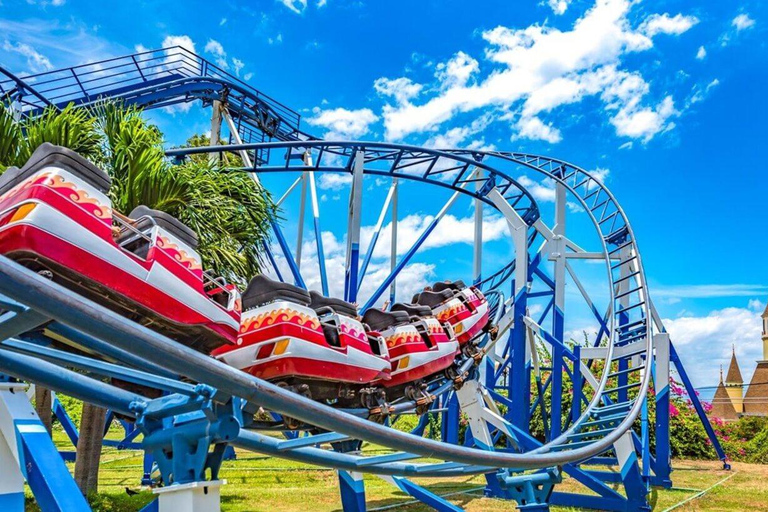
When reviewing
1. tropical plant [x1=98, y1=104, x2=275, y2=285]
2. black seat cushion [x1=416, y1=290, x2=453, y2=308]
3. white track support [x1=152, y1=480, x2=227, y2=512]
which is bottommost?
white track support [x1=152, y1=480, x2=227, y2=512]

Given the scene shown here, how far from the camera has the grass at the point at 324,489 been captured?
766 centimetres

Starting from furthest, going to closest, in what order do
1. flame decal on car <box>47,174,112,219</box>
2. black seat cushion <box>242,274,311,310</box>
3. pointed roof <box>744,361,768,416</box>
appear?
pointed roof <box>744,361,768,416</box>
black seat cushion <box>242,274,311,310</box>
flame decal on car <box>47,174,112,219</box>

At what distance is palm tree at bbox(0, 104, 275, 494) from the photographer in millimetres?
5574

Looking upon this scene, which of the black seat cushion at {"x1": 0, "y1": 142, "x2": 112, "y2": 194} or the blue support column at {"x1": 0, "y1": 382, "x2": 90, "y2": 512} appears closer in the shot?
the black seat cushion at {"x1": 0, "y1": 142, "x2": 112, "y2": 194}

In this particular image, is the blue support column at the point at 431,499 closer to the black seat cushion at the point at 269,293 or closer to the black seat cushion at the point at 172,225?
the black seat cushion at the point at 269,293

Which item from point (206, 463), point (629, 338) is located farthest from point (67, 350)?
point (629, 338)

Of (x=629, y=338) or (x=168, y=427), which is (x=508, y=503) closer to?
(x=629, y=338)

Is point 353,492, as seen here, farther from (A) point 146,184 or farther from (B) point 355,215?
(B) point 355,215

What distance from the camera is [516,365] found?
941 centimetres

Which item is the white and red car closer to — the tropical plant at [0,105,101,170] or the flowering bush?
the tropical plant at [0,105,101,170]

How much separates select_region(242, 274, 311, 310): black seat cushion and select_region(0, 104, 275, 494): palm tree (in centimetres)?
207

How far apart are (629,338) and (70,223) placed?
8556 mm

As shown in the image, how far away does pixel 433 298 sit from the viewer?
7.42 meters

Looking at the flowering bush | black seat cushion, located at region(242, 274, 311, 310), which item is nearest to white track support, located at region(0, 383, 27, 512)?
black seat cushion, located at region(242, 274, 311, 310)
